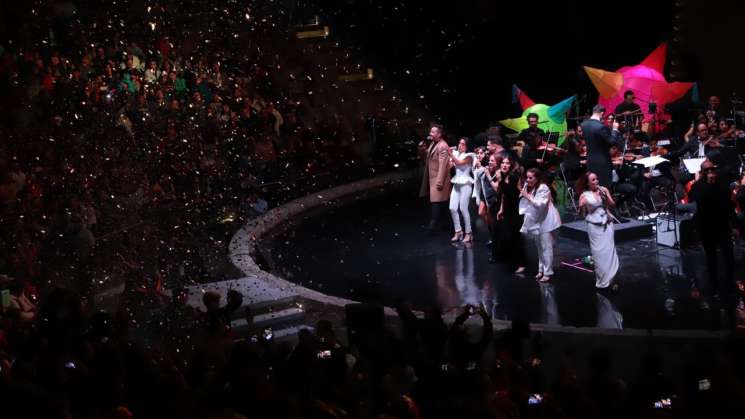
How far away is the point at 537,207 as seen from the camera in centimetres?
1136

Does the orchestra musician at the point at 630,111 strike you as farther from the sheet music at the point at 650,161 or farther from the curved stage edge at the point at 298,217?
the curved stage edge at the point at 298,217

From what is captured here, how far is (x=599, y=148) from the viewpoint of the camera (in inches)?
545

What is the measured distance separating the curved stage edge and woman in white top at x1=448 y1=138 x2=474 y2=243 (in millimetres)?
2961

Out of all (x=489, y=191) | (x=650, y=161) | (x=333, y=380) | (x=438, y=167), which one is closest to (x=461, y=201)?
(x=489, y=191)

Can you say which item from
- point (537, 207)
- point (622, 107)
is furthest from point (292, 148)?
point (537, 207)

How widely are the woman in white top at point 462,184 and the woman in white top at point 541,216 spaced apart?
87.9 inches

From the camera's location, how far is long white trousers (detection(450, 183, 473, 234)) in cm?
1380

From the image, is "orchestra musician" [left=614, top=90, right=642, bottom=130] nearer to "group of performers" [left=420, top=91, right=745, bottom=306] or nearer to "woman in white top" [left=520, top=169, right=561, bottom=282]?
"group of performers" [left=420, top=91, right=745, bottom=306]

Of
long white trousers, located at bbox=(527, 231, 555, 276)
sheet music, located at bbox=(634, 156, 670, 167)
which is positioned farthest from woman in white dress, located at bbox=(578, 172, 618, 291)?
sheet music, located at bbox=(634, 156, 670, 167)

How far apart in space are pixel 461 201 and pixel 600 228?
3283 mm

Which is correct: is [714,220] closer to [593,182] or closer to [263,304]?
[593,182]

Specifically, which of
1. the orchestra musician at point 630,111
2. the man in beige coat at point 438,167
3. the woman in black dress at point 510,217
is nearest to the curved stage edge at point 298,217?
the woman in black dress at point 510,217

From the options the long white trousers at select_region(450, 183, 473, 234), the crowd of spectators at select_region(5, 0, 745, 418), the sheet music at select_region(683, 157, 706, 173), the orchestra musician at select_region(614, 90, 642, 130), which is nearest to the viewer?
the crowd of spectators at select_region(5, 0, 745, 418)

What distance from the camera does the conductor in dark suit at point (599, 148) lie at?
1374cm
